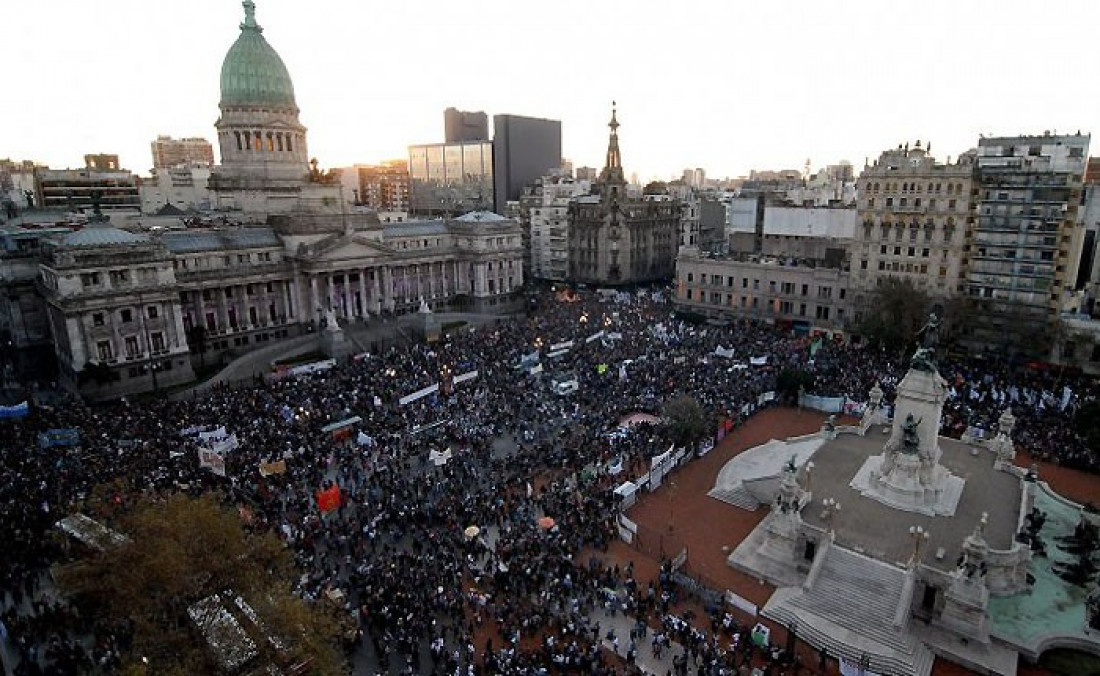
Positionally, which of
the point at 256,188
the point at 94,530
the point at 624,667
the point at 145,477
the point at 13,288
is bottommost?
the point at 624,667

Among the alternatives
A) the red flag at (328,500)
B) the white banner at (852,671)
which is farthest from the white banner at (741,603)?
the red flag at (328,500)

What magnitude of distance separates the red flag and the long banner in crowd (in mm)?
24726

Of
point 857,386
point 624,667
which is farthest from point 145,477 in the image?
point 857,386

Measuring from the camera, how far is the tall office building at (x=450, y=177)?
143 metres

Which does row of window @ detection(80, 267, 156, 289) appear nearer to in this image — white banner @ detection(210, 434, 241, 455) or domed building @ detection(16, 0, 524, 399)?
domed building @ detection(16, 0, 524, 399)

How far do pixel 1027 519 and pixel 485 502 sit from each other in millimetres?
26638

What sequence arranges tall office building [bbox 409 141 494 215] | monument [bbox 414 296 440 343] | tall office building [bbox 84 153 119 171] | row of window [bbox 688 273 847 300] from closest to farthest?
monument [bbox 414 296 440 343] < row of window [bbox 688 273 847 300] < tall office building [bbox 84 153 119 171] < tall office building [bbox 409 141 494 215]

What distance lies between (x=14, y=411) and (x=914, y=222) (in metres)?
76.4

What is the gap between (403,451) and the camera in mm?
39781

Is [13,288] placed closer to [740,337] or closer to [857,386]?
[740,337]

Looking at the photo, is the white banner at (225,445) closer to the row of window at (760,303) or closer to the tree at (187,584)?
the tree at (187,584)

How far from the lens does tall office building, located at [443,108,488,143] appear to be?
16438cm

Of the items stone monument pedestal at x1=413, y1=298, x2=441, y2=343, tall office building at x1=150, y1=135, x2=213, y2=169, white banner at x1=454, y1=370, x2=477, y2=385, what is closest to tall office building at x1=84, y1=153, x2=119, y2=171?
tall office building at x1=150, y1=135, x2=213, y2=169

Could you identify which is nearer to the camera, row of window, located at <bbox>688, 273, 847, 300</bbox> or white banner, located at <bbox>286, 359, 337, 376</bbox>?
white banner, located at <bbox>286, 359, 337, 376</bbox>
